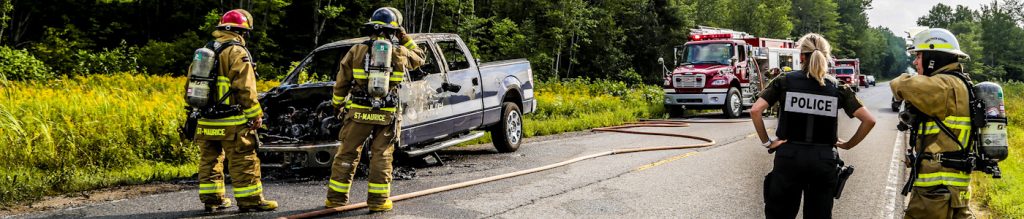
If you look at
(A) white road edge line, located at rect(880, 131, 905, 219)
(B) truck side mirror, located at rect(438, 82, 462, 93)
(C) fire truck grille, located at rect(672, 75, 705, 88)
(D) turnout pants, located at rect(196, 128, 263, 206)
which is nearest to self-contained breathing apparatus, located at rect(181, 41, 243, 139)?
(D) turnout pants, located at rect(196, 128, 263, 206)

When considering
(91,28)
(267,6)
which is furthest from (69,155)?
(91,28)

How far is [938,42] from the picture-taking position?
4.41 meters

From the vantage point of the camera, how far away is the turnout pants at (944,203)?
4.22 metres

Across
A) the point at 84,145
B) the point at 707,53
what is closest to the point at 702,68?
the point at 707,53

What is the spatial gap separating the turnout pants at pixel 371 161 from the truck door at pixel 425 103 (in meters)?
1.81

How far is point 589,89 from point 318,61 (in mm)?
17377

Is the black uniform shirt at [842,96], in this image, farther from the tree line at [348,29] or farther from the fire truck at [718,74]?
the tree line at [348,29]

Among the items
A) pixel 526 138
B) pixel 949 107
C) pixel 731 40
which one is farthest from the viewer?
pixel 731 40

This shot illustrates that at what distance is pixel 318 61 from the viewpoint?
9.61 metres

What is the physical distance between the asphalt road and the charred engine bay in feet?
1.52

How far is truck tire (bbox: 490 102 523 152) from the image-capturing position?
10.4 metres

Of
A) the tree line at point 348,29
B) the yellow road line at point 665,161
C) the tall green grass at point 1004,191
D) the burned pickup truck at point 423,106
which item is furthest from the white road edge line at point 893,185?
the tree line at point 348,29

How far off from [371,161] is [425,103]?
2.50m

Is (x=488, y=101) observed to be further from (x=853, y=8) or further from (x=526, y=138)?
(x=853, y=8)
